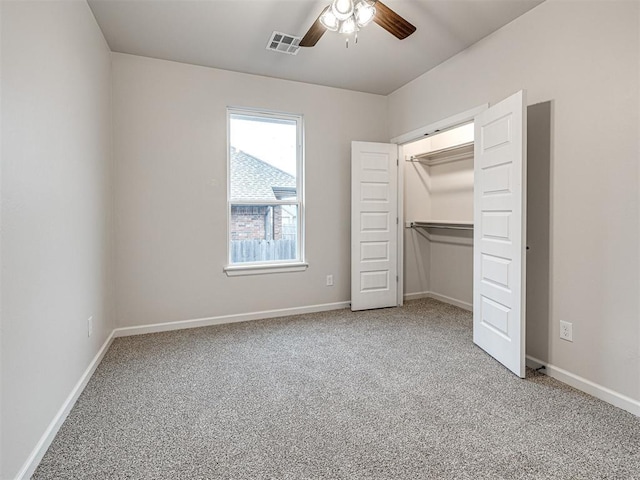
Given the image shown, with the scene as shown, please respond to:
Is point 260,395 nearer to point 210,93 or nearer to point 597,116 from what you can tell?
point 597,116

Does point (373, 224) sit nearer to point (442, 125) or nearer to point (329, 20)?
point (442, 125)

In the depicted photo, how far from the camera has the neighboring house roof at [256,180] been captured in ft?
12.7

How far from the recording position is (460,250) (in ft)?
14.5

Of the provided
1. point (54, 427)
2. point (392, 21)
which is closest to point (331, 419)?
point (54, 427)

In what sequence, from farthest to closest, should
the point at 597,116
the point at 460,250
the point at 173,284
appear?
the point at 460,250 → the point at 173,284 → the point at 597,116

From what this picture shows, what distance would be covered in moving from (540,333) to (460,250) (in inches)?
75.2

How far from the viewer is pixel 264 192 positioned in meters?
3.99

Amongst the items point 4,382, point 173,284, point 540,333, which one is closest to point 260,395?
point 4,382

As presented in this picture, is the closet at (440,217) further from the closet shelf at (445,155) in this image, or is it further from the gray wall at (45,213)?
the gray wall at (45,213)

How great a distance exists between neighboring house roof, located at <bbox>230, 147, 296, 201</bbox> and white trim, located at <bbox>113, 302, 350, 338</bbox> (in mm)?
1323

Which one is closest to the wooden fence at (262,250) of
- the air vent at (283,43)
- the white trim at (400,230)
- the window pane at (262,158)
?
the window pane at (262,158)

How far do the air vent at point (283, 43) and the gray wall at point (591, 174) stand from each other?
71.4 inches

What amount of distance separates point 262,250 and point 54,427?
249cm

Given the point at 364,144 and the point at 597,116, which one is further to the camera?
the point at 364,144
